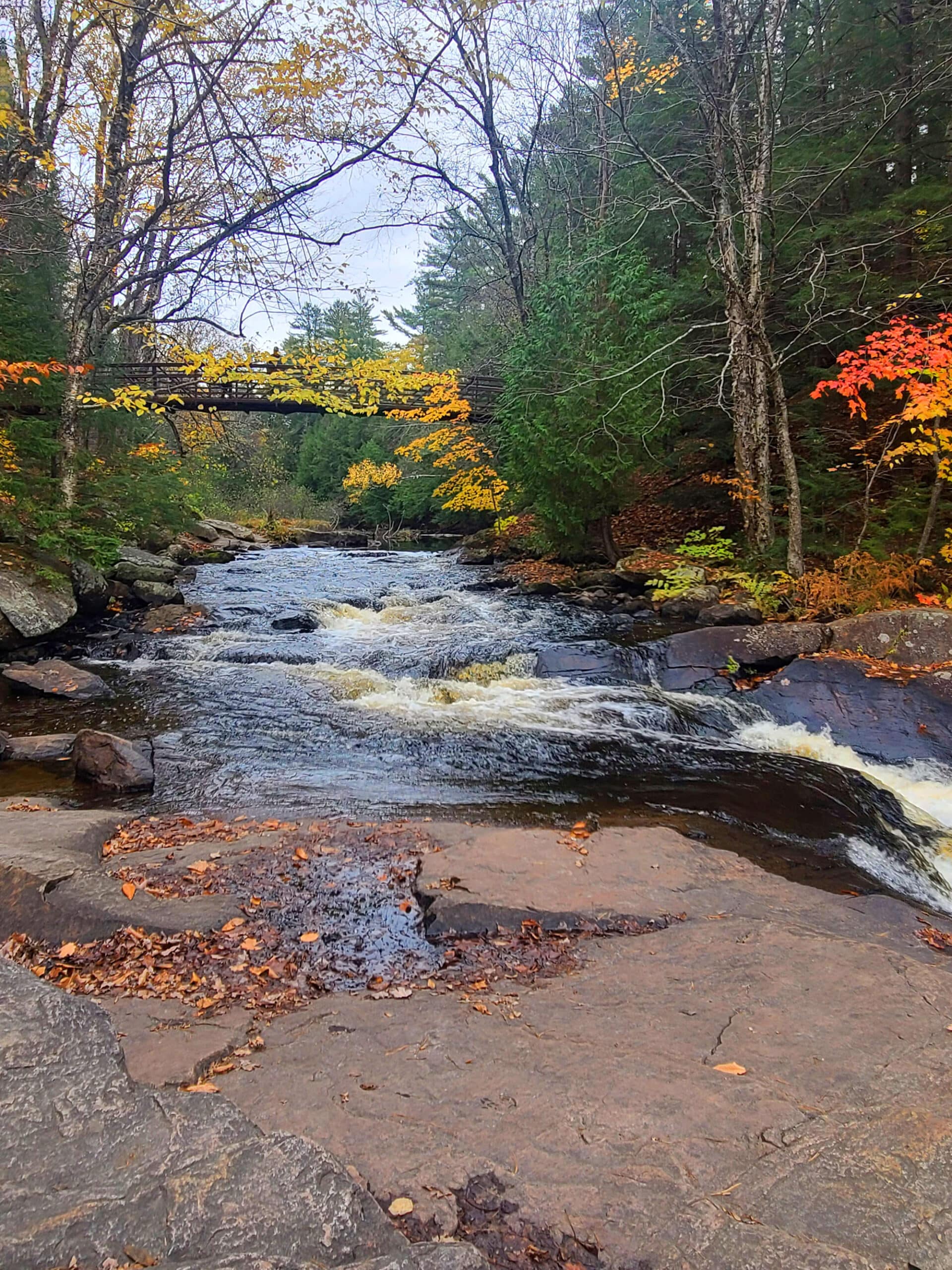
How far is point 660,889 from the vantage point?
409 cm

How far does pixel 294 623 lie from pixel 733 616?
732cm

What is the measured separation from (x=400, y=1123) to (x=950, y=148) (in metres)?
17.9

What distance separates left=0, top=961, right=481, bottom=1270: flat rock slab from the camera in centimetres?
132

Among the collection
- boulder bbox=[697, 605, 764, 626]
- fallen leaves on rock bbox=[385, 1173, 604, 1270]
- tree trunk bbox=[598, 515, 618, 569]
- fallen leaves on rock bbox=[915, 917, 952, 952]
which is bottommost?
fallen leaves on rock bbox=[915, 917, 952, 952]

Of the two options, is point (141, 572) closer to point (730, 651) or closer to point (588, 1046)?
point (730, 651)

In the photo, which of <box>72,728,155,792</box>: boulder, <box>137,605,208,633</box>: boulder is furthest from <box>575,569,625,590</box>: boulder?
<box>72,728,155,792</box>: boulder

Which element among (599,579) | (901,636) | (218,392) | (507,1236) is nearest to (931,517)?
(901,636)

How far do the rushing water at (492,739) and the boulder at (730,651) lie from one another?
0.32m

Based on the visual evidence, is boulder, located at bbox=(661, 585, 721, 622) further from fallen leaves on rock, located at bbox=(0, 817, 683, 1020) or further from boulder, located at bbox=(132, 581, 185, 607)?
boulder, located at bbox=(132, 581, 185, 607)

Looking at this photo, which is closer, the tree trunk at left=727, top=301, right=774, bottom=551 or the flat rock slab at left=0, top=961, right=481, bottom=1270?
the flat rock slab at left=0, top=961, right=481, bottom=1270

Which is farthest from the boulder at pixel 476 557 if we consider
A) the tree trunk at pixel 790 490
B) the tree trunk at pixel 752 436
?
the tree trunk at pixel 790 490

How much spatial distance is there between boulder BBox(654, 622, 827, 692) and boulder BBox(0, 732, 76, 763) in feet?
22.6

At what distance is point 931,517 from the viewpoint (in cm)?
907

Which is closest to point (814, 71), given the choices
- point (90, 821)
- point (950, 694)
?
point (950, 694)
